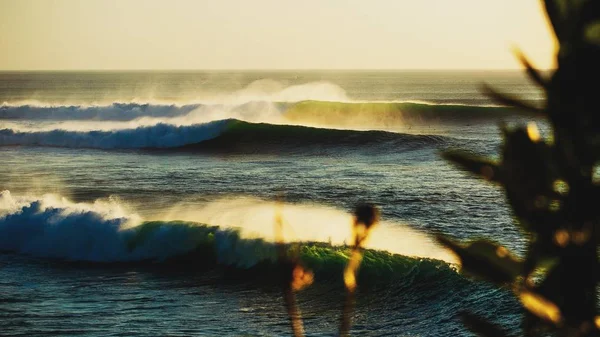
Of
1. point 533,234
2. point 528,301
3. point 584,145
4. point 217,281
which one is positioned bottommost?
point 217,281

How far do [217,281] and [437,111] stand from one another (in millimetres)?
35231

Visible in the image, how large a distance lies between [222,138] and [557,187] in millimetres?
37349

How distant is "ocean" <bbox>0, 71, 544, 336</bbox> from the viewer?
41.1 ft

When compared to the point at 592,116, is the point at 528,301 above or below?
below

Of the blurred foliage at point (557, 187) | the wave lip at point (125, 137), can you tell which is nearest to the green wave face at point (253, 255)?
the blurred foliage at point (557, 187)

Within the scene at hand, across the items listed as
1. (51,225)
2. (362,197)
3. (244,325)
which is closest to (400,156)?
(362,197)

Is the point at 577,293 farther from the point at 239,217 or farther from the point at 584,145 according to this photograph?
the point at 239,217

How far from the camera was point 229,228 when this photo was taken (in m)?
18.4

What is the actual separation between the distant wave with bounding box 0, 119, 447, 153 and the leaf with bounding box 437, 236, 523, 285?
110 feet

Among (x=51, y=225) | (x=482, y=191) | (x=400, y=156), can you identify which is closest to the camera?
(x=51, y=225)

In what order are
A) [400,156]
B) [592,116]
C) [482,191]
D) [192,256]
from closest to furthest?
[592,116] → [192,256] → [482,191] → [400,156]

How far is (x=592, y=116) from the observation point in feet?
4.22

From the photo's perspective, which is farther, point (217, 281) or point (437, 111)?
point (437, 111)

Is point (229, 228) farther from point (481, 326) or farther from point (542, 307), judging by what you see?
point (542, 307)
